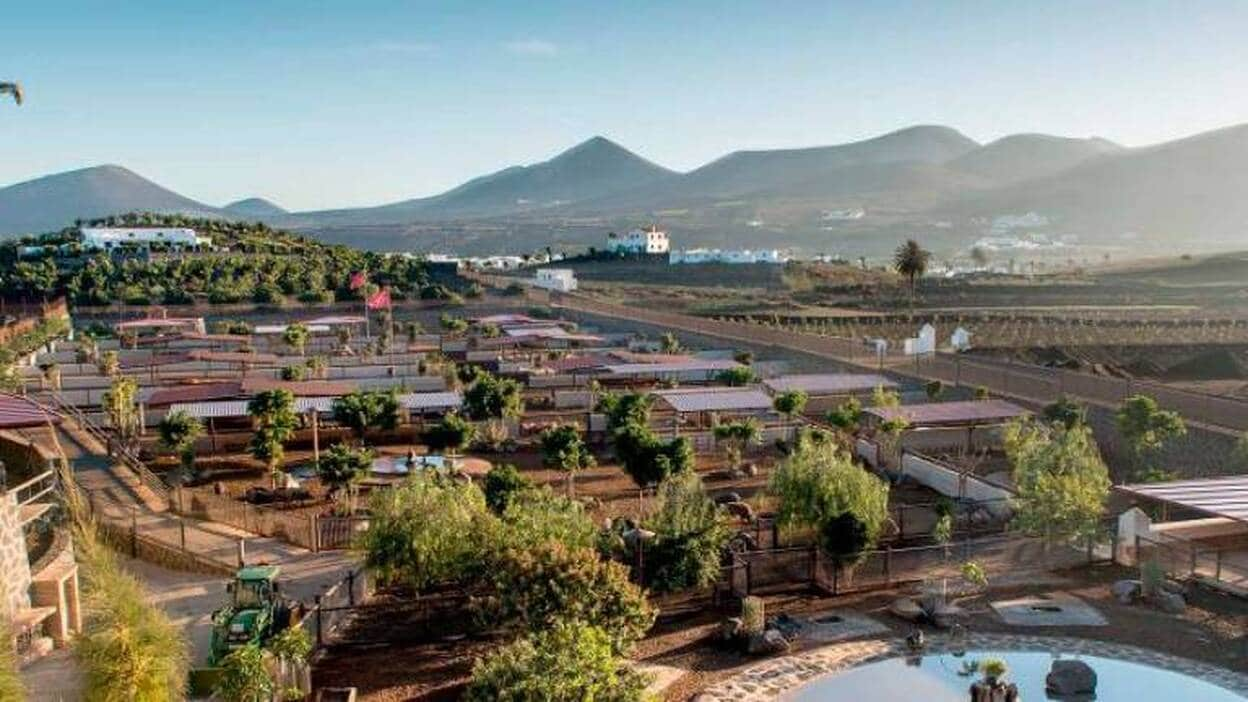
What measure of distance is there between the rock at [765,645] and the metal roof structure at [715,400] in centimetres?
1272

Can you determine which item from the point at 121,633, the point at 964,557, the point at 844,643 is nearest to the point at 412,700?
the point at 121,633

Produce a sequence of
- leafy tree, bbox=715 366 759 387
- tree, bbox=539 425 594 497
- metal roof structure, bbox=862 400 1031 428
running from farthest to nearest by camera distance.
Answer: leafy tree, bbox=715 366 759 387
metal roof structure, bbox=862 400 1031 428
tree, bbox=539 425 594 497

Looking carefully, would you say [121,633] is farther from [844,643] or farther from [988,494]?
[988,494]

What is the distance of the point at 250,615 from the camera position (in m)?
12.7

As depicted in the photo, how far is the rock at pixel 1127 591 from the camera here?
14.9 metres

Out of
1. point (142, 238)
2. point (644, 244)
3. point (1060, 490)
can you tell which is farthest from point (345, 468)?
point (644, 244)

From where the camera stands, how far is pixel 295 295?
6969 cm

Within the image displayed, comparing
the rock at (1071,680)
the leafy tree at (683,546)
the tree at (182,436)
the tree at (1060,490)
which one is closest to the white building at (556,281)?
the tree at (182,436)

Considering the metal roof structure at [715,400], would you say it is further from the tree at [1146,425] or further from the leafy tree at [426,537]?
the leafy tree at [426,537]

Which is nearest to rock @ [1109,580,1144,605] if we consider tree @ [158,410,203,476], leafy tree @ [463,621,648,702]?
leafy tree @ [463,621,648,702]

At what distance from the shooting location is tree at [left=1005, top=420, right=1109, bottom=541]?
52.9ft

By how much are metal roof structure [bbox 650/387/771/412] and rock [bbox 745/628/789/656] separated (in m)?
12.7

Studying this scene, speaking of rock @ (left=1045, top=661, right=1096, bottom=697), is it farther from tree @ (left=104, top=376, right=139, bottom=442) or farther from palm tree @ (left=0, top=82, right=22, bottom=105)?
tree @ (left=104, top=376, right=139, bottom=442)

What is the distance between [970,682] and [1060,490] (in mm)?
4956
